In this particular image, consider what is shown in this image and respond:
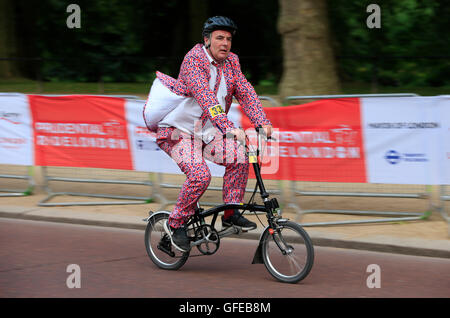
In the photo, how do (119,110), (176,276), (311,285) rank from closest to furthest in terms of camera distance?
(311,285), (176,276), (119,110)

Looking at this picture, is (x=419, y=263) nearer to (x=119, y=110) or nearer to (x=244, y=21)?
(x=119, y=110)

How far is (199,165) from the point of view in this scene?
588cm

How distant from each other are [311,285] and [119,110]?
4.39m

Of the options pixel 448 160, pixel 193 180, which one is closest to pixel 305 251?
pixel 193 180

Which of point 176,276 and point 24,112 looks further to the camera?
point 24,112

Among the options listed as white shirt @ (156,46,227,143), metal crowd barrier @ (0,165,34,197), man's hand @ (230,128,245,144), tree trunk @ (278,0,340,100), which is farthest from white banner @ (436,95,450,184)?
A: metal crowd barrier @ (0,165,34,197)

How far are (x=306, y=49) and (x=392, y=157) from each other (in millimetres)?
3815

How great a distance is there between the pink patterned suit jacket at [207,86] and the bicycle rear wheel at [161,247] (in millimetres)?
1052

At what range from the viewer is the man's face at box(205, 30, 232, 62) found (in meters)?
5.71

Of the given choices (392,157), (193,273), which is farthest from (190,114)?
(392,157)

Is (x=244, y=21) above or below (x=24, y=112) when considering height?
above

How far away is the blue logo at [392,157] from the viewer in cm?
778

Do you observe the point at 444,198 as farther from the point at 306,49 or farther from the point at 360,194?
the point at 306,49
